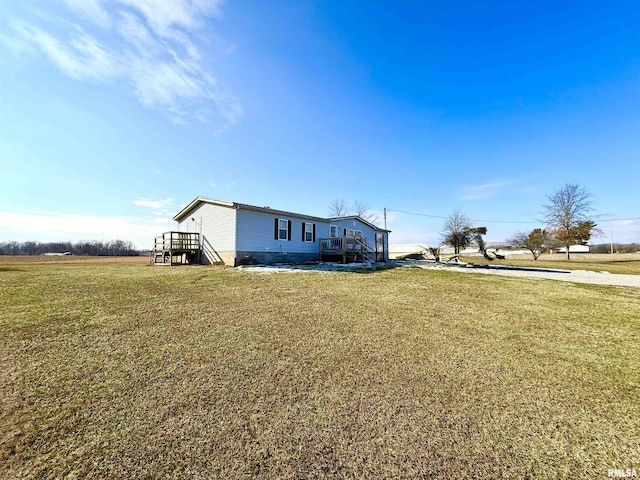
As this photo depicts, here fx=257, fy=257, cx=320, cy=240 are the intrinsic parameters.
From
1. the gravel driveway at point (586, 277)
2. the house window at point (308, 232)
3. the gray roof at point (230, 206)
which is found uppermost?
the gray roof at point (230, 206)

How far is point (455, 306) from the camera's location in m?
6.48

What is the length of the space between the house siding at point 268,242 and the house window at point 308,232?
0.71 ft

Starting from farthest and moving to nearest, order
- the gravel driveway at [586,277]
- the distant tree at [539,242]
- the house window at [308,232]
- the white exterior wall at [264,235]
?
1. the distant tree at [539,242]
2. the house window at [308,232]
3. the white exterior wall at [264,235]
4. the gravel driveway at [586,277]

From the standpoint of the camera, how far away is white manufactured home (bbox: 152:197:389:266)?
47.7 feet

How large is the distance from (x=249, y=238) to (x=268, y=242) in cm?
135

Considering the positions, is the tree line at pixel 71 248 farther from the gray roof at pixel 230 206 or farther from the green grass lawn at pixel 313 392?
the green grass lawn at pixel 313 392

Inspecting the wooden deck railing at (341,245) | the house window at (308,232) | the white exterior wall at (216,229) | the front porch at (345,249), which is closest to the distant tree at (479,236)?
the front porch at (345,249)

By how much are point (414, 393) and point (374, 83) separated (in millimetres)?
14837

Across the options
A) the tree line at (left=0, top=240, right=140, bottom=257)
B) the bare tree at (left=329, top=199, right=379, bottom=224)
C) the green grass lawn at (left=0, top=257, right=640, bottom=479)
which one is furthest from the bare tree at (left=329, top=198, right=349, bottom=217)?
the tree line at (left=0, top=240, right=140, bottom=257)

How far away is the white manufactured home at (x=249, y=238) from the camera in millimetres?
14547

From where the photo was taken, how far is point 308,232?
18422mm

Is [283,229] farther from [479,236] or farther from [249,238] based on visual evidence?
[479,236]

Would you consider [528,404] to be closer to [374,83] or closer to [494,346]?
[494,346]

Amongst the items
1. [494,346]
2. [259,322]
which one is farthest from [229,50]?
[494,346]
